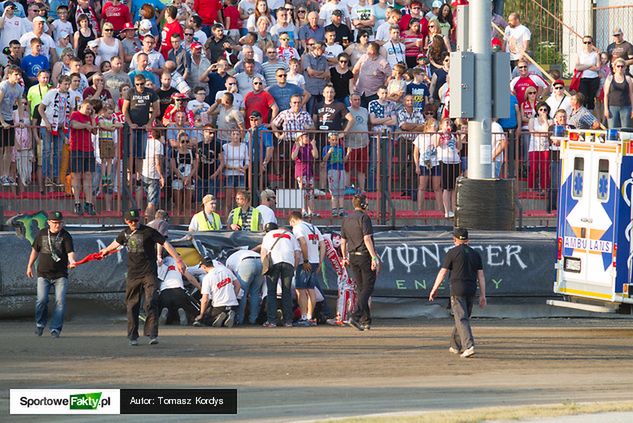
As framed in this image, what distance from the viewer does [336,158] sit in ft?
73.2

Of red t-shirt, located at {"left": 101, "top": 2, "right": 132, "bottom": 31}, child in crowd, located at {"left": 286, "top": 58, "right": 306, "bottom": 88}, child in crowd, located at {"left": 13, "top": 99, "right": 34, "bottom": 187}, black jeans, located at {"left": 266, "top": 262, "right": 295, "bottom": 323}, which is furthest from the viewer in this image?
red t-shirt, located at {"left": 101, "top": 2, "right": 132, "bottom": 31}

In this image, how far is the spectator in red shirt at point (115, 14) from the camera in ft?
90.0

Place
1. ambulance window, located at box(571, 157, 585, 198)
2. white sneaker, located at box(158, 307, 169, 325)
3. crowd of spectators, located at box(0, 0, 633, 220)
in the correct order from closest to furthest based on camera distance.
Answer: ambulance window, located at box(571, 157, 585, 198) < white sneaker, located at box(158, 307, 169, 325) < crowd of spectators, located at box(0, 0, 633, 220)

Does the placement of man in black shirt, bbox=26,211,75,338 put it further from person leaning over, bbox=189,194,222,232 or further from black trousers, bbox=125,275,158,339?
person leaning over, bbox=189,194,222,232

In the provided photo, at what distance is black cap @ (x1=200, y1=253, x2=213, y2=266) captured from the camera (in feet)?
67.0

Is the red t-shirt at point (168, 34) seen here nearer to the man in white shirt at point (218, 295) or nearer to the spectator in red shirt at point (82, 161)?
the spectator in red shirt at point (82, 161)

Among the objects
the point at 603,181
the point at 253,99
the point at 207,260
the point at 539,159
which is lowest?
the point at 207,260

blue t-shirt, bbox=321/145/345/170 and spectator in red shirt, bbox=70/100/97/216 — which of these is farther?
blue t-shirt, bbox=321/145/345/170

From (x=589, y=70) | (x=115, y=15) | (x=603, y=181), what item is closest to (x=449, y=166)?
(x=603, y=181)

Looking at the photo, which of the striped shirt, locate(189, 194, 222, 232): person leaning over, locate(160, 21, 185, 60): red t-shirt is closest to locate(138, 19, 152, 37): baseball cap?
locate(160, 21, 185, 60): red t-shirt

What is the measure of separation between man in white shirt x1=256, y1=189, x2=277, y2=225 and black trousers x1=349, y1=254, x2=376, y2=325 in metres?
2.00

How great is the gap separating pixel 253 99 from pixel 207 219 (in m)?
3.72

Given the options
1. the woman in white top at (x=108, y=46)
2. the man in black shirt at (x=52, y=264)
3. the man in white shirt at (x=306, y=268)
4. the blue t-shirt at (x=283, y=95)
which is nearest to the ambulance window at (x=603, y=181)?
the man in white shirt at (x=306, y=268)

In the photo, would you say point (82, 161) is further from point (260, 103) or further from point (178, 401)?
point (178, 401)
